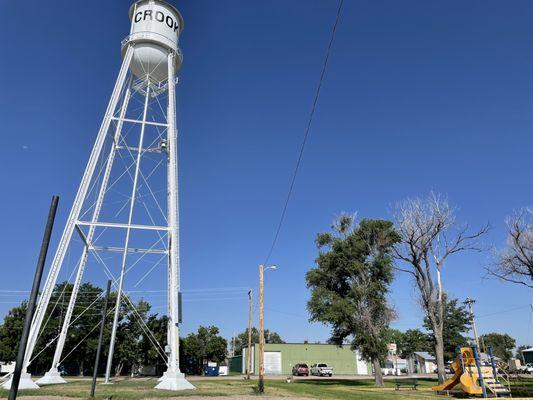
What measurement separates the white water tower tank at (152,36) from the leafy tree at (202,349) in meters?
47.3

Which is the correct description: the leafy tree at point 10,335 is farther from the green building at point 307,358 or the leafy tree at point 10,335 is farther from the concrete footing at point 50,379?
the green building at point 307,358

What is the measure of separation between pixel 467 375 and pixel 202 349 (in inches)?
1956

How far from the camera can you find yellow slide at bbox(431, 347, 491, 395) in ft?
68.3

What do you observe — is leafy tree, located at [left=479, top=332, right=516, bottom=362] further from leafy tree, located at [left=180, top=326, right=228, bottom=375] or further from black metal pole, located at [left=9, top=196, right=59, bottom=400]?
black metal pole, located at [left=9, top=196, right=59, bottom=400]

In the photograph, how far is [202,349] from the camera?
212 feet

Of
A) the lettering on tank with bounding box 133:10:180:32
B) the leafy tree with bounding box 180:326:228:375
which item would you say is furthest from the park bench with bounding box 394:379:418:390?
the leafy tree with bounding box 180:326:228:375

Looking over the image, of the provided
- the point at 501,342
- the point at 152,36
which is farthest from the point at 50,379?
the point at 501,342

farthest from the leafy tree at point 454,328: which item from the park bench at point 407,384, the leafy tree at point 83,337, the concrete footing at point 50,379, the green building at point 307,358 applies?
the concrete footing at point 50,379

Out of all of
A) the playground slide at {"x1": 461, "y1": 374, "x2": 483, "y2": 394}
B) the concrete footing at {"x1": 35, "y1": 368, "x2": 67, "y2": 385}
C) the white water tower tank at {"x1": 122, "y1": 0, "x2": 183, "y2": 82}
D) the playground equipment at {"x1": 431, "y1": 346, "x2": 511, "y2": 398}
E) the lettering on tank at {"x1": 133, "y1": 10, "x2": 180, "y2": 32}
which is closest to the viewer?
the playground equipment at {"x1": 431, "y1": 346, "x2": 511, "y2": 398}

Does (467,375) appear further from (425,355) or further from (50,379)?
(425,355)

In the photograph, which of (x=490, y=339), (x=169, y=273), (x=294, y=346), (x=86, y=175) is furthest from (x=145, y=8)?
(x=490, y=339)

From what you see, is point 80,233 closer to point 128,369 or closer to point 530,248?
point 530,248

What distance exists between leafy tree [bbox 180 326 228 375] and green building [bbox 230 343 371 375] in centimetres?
436

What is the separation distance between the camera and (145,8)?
24.4m
